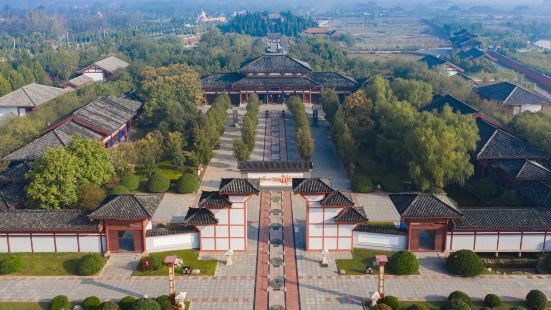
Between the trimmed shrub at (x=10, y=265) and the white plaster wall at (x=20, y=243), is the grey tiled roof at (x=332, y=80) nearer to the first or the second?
the white plaster wall at (x=20, y=243)

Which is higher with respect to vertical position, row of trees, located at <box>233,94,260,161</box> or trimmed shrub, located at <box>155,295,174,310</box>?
row of trees, located at <box>233,94,260,161</box>

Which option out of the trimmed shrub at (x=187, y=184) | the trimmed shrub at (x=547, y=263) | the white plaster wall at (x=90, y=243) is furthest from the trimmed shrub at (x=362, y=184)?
the white plaster wall at (x=90, y=243)

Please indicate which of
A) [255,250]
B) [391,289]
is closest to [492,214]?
[391,289]

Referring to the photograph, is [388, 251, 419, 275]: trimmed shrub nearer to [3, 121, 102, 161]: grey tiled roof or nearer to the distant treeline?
[3, 121, 102, 161]: grey tiled roof

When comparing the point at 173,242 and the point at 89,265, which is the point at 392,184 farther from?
the point at 89,265

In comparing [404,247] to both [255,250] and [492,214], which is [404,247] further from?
[255,250]

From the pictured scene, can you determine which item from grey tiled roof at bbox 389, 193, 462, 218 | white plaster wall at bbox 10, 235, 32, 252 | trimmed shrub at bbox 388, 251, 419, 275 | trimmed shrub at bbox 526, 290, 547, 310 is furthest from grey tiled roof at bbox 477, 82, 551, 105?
white plaster wall at bbox 10, 235, 32, 252
